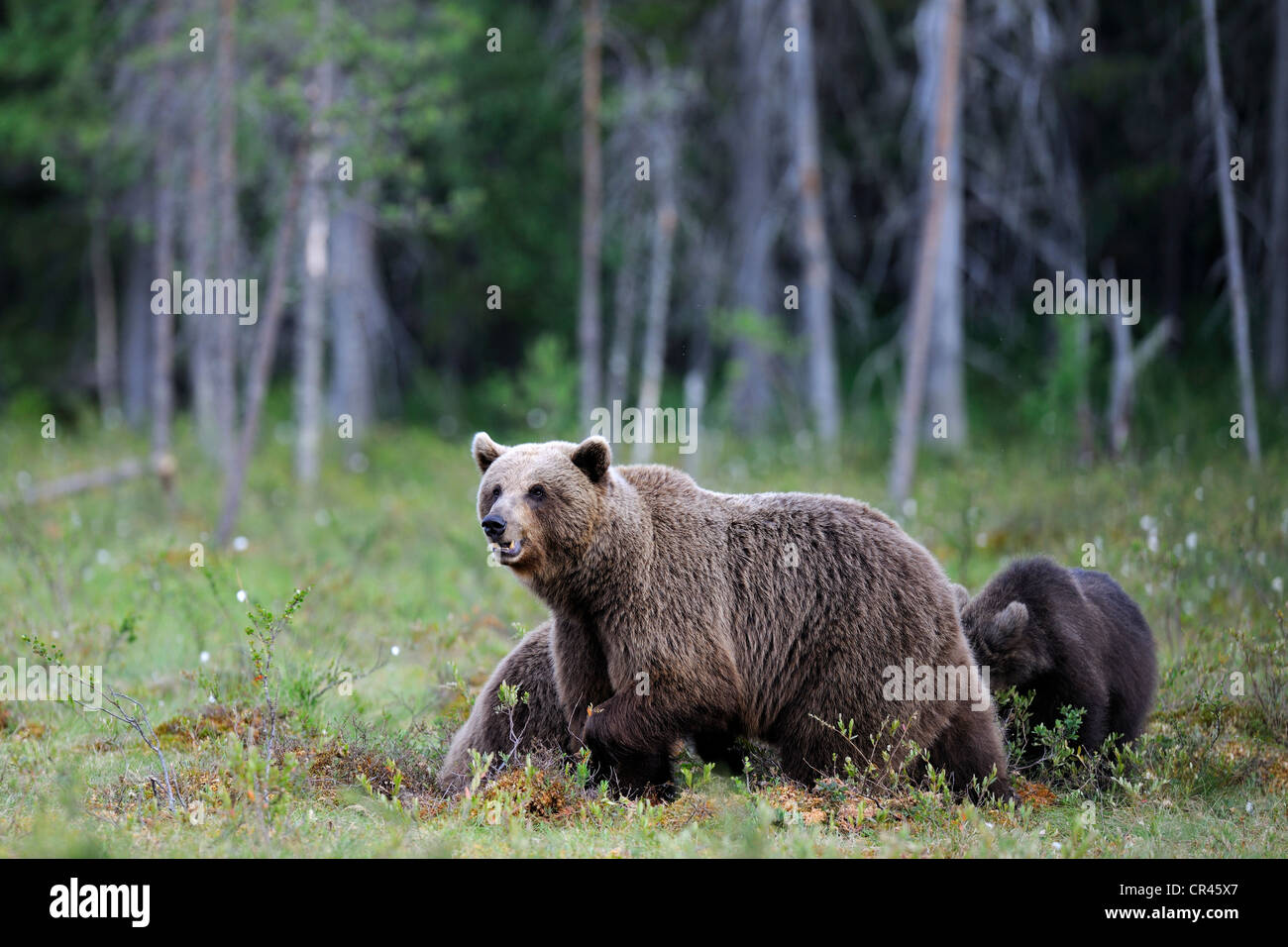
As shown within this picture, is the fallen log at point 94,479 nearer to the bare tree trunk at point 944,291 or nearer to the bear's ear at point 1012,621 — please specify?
the bare tree trunk at point 944,291

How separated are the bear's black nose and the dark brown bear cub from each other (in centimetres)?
291

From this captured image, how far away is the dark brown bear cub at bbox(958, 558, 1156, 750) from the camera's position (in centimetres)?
718

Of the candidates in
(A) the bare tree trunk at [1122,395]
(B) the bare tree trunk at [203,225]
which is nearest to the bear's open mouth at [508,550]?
(A) the bare tree trunk at [1122,395]

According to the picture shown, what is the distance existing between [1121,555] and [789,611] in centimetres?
493

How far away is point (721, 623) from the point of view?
22.0 ft

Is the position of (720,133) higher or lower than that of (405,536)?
higher

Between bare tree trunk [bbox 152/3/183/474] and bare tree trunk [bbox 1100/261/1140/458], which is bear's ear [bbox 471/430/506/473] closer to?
bare tree trunk [bbox 152/3/183/474]

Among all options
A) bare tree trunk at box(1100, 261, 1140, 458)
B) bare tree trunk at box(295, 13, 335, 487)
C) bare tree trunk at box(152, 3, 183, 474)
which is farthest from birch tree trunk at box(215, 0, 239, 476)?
bare tree trunk at box(1100, 261, 1140, 458)

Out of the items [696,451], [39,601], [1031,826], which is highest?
[696,451]

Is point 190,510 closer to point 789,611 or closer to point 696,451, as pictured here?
point 696,451

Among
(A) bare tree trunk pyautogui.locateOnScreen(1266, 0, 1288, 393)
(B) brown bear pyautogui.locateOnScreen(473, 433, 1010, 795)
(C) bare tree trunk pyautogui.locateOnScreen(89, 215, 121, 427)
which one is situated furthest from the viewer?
(C) bare tree trunk pyautogui.locateOnScreen(89, 215, 121, 427)

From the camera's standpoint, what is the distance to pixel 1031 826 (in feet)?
20.6

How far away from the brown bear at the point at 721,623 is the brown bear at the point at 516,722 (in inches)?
7.8
